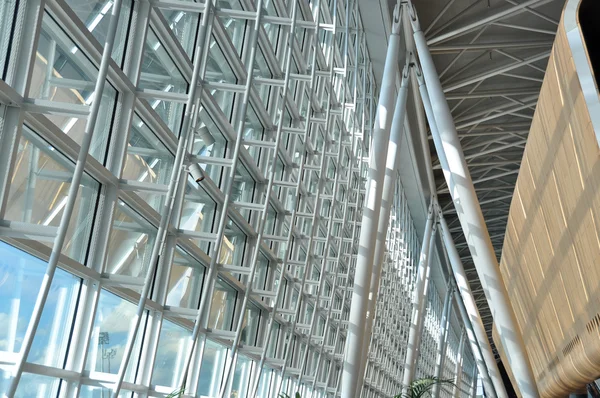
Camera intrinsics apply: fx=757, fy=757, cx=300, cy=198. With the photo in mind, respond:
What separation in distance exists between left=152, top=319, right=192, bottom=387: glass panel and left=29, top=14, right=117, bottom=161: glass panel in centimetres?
333

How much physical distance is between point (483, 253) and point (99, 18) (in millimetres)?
12361

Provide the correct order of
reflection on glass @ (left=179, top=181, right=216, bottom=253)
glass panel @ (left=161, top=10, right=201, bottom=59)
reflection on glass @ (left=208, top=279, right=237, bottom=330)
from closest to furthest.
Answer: glass panel @ (left=161, top=10, right=201, bottom=59), reflection on glass @ (left=179, top=181, right=216, bottom=253), reflection on glass @ (left=208, top=279, right=237, bottom=330)

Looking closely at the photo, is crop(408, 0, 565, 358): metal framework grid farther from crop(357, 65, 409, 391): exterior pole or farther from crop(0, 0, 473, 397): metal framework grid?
crop(0, 0, 473, 397): metal framework grid

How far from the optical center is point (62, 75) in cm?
729

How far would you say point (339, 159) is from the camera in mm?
19219

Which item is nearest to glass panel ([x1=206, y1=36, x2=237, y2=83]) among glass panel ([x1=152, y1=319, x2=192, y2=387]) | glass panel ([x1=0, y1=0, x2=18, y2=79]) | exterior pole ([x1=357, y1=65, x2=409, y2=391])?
glass panel ([x1=152, y1=319, x2=192, y2=387])

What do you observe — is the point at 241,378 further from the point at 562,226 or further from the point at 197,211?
the point at 562,226

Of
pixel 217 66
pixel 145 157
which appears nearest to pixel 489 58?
pixel 217 66

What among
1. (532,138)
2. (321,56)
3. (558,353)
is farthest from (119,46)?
(321,56)

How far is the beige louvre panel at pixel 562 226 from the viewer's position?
7.72 meters

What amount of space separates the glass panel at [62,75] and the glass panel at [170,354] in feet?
10.9

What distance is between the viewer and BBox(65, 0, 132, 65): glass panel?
298 inches

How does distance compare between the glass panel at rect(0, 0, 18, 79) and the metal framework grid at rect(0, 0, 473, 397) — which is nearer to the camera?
the glass panel at rect(0, 0, 18, 79)

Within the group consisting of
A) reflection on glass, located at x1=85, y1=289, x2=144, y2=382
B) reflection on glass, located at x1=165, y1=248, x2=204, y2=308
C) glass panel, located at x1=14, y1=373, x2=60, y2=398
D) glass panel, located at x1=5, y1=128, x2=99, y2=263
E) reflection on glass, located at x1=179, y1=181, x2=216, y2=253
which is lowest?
glass panel, located at x1=14, y1=373, x2=60, y2=398
